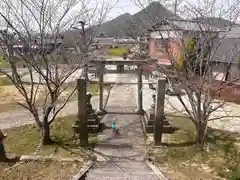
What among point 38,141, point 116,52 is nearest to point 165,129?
point 38,141

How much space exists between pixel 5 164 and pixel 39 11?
167 inches

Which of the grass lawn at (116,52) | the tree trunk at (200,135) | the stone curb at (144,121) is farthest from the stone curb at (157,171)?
the grass lawn at (116,52)

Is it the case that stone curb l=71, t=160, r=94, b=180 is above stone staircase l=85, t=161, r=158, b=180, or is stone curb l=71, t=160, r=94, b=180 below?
above

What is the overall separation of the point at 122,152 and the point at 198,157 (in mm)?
2181

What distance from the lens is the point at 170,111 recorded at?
12133mm

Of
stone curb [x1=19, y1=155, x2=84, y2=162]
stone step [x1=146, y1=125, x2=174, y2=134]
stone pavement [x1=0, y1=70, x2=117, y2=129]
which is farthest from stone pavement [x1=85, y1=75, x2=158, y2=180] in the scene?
stone pavement [x1=0, y1=70, x2=117, y2=129]

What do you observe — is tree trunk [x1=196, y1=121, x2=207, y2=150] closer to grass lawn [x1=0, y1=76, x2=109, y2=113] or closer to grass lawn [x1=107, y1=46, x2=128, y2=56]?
grass lawn [x1=0, y1=76, x2=109, y2=113]

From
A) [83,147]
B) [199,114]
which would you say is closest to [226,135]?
[199,114]

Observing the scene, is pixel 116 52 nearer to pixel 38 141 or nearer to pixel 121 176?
pixel 38 141

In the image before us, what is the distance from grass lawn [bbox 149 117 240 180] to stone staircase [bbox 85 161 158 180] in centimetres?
50

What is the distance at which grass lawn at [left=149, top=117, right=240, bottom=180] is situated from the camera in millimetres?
5969

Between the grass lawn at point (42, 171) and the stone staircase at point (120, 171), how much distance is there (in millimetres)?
482

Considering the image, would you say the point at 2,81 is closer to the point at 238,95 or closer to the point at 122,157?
the point at 122,157

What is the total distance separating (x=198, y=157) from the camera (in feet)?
22.9
